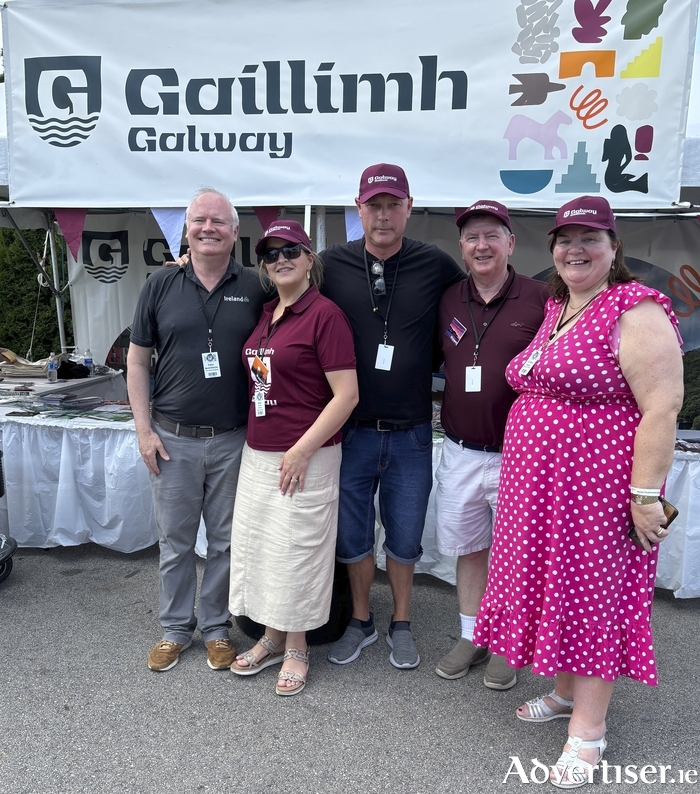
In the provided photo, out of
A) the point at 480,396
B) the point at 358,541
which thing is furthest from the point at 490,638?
the point at 480,396

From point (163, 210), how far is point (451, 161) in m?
1.94

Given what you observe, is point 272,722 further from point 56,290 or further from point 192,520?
point 56,290

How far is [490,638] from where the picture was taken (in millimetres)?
2123

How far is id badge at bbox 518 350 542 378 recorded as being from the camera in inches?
76.7

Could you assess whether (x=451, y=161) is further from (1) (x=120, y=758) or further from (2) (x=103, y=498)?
(1) (x=120, y=758)

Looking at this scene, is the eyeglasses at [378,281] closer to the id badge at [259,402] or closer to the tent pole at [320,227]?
the id badge at [259,402]

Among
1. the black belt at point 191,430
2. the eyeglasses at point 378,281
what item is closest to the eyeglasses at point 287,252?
the eyeglasses at point 378,281

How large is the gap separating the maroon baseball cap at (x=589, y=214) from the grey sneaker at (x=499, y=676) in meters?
1.64

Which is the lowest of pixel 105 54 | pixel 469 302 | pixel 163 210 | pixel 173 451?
pixel 173 451

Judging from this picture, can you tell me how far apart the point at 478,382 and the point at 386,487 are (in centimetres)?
61

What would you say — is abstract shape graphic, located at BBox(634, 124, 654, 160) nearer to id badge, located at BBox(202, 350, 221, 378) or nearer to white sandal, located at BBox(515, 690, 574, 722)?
id badge, located at BBox(202, 350, 221, 378)

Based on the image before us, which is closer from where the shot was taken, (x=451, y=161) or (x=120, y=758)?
(x=120, y=758)

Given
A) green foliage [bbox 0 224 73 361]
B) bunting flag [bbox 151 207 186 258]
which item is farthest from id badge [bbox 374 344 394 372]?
green foliage [bbox 0 224 73 361]

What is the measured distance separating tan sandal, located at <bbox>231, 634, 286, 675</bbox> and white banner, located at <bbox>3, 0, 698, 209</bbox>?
2.68 metres
